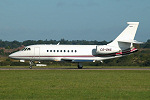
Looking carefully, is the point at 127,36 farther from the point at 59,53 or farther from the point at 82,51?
the point at 59,53

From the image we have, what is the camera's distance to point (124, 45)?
51.1 metres

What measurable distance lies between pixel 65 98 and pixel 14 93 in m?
3.43

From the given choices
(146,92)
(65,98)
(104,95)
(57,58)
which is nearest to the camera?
(65,98)

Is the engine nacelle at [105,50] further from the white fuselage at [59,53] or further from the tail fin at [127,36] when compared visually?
the tail fin at [127,36]

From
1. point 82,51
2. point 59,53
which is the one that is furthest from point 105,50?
point 59,53

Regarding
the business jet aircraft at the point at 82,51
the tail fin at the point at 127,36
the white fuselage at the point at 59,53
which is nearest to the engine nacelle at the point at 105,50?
the business jet aircraft at the point at 82,51

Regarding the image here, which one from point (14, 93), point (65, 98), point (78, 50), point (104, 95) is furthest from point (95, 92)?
point (78, 50)

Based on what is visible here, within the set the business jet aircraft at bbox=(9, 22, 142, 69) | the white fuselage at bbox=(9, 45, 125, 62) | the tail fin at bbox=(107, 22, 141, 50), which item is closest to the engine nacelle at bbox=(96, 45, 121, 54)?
the business jet aircraft at bbox=(9, 22, 142, 69)

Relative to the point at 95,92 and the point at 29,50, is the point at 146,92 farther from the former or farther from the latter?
the point at 29,50

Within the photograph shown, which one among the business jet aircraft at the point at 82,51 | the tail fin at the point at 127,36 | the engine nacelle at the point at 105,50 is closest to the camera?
the engine nacelle at the point at 105,50

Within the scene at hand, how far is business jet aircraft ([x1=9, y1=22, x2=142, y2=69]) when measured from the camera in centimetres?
5016

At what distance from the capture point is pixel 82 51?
5031 cm

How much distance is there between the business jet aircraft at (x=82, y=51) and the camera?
5016 centimetres

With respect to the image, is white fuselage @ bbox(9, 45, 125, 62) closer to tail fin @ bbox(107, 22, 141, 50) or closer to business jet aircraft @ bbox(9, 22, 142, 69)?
business jet aircraft @ bbox(9, 22, 142, 69)
